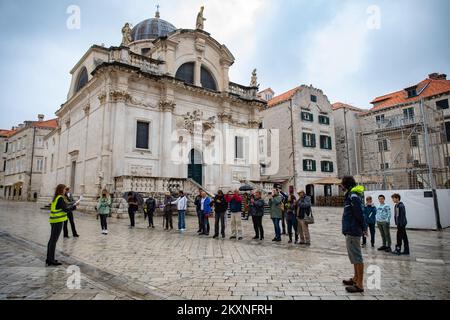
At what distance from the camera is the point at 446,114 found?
26.5m

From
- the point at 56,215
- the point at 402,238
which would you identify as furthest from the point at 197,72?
the point at 402,238

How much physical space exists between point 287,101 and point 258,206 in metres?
26.0

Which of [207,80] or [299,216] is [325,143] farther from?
[299,216]

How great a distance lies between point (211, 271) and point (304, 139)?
29.8 meters

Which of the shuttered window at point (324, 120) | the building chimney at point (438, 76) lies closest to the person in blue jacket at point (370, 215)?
the shuttered window at point (324, 120)

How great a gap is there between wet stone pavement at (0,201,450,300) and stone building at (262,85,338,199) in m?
24.1

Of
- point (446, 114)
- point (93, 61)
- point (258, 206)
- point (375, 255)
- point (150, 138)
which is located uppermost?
point (93, 61)

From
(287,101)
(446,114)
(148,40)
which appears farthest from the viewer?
(287,101)

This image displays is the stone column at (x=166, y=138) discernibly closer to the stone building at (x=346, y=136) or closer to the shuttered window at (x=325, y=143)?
the shuttered window at (x=325, y=143)

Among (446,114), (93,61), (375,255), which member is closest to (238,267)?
(375,255)

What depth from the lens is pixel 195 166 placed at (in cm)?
2298

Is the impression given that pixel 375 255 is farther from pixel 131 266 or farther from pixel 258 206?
pixel 131 266

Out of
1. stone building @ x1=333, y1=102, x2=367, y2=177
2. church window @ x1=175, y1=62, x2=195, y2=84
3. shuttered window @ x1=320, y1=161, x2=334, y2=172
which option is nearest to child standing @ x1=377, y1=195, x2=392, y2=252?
church window @ x1=175, y1=62, x2=195, y2=84

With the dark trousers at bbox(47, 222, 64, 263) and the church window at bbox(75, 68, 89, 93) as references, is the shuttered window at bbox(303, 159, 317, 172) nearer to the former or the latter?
the church window at bbox(75, 68, 89, 93)
